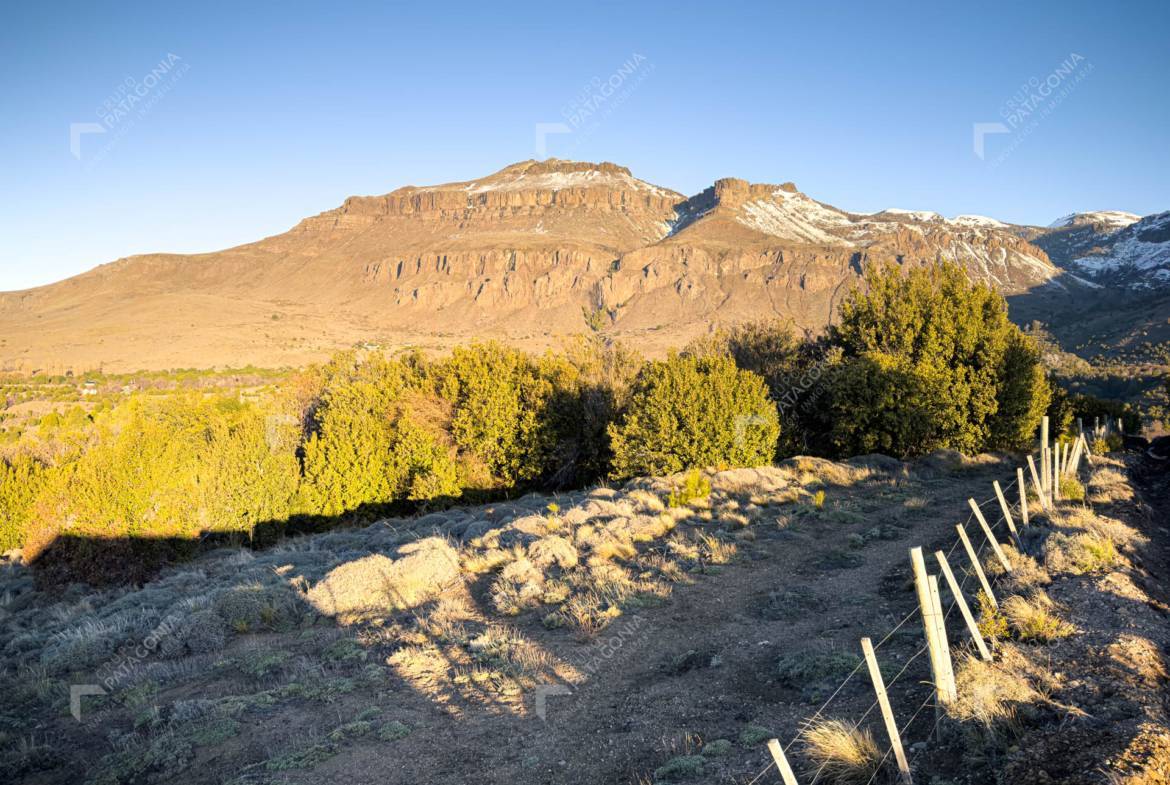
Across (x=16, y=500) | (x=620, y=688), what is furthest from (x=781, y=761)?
(x=16, y=500)

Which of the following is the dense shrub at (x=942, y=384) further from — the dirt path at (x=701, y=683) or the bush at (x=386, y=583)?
the bush at (x=386, y=583)

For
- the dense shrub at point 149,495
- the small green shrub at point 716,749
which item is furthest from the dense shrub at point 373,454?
the small green shrub at point 716,749

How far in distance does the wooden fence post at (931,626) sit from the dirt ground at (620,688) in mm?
339

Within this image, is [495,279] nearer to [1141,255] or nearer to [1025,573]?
[1025,573]

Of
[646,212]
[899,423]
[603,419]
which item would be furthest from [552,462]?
[646,212]

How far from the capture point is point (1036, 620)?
705 centimetres

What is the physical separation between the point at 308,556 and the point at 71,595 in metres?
5.95

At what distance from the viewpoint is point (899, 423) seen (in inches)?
964

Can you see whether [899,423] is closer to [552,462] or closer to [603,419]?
[603,419]

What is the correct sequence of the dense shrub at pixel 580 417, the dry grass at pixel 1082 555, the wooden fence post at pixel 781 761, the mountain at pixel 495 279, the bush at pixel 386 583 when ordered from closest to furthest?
1. the wooden fence post at pixel 781 761
2. the dry grass at pixel 1082 555
3. the bush at pixel 386 583
4. the dense shrub at pixel 580 417
5. the mountain at pixel 495 279

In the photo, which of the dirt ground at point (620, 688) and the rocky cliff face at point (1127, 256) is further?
the rocky cliff face at point (1127, 256)

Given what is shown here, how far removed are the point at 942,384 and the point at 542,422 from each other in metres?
16.7

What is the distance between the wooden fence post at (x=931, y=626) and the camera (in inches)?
211

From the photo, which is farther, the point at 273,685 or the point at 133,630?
the point at 133,630
